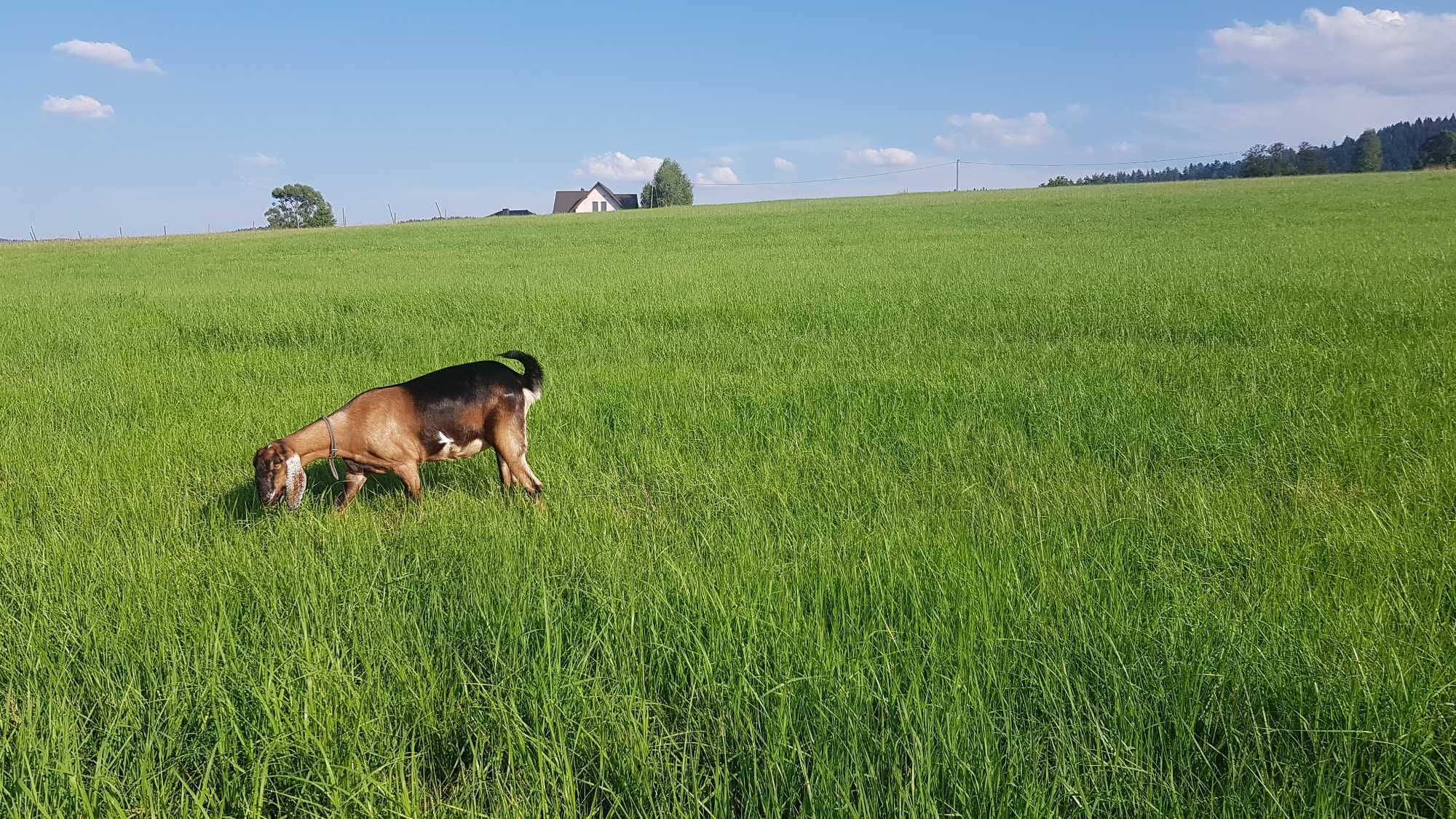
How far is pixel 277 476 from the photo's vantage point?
4.85 meters

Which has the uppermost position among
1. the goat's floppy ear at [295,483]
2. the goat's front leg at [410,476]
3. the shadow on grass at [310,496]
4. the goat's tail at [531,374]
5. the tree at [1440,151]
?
the tree at [1440,151]

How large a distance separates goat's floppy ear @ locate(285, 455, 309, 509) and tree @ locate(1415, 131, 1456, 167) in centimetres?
11003

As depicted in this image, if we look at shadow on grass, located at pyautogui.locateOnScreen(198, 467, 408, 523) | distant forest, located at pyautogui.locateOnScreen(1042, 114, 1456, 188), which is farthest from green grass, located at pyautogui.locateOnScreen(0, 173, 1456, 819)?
distant forest, located at pyautogui.locateOnScreen(1042, 114, 1456, 188)

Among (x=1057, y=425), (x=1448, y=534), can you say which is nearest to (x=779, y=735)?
(x=1448, y=534)

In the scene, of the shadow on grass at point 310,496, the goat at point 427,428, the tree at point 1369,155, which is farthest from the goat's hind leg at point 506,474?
the tree at point 1369,155

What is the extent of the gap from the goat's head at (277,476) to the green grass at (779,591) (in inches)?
7.1

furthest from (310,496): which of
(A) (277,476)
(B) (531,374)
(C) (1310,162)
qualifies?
(C) (1310,162)

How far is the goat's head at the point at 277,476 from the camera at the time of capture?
15.7 ft

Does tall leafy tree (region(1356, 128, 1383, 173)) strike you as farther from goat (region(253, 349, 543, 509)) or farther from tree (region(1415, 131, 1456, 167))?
goat (region(253, 349, 543, 509))

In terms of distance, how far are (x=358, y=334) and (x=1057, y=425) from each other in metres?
→ 9.96

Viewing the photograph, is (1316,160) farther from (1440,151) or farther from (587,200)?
(587,200)

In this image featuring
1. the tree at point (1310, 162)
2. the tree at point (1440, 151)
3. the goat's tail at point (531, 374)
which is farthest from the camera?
the tree at point (1310, 162)

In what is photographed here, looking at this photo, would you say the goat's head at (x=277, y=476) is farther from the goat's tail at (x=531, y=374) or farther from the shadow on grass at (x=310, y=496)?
the goat's tail at (x=531, y=374)

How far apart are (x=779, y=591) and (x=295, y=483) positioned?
3125 millimetres
